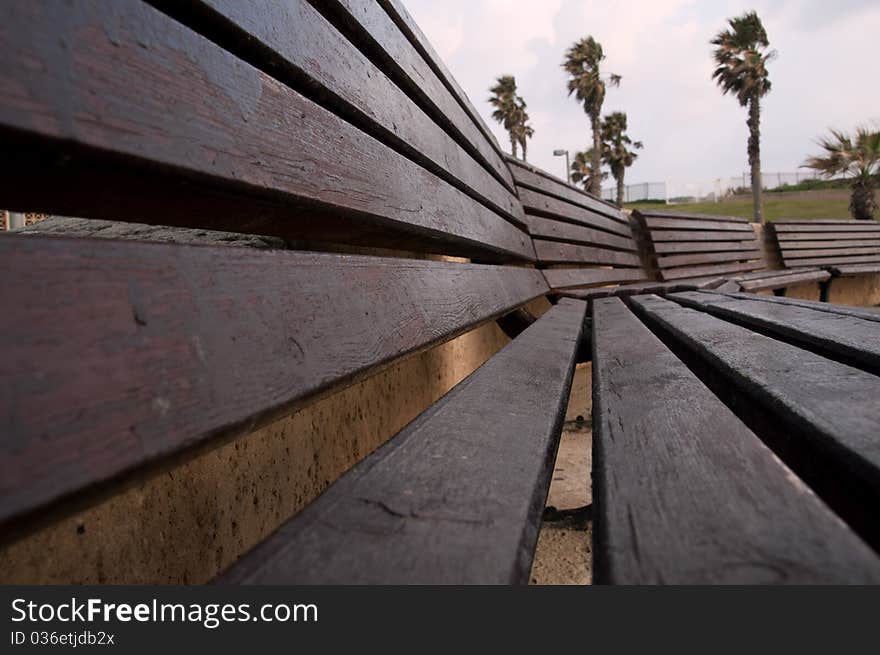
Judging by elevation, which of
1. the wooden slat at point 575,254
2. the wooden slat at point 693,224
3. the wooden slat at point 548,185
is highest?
the wooden slat at point 548,185

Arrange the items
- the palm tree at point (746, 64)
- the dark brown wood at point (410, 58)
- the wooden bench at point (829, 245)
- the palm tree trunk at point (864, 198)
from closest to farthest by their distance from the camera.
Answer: the dark brown wood at point (410, 58) < the wooden bench at point (829, 245) < the palm tree trunk at point (864, 198) < the palm tree at point (746, 64)

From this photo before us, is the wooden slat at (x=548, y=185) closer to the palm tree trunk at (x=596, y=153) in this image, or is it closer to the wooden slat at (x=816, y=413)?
the wooden slat at (x=816, y=413)

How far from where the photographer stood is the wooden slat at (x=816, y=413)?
0.53 meters

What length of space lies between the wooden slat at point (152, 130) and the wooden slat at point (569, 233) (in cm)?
252

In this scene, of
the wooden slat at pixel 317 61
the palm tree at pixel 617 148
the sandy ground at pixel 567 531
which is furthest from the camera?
the palm tree at pixel 617 148

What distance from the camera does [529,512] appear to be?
460mm

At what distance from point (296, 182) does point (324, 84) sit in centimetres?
26

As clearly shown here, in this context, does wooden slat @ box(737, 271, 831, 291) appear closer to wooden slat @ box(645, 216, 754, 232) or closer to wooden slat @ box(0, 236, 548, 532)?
wooden slat @ box(645, 216, 754, 232)

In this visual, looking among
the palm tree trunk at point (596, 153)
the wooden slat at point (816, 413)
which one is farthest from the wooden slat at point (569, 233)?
the palm tree trunk at point (596, 153)

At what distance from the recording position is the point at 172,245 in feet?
1.53

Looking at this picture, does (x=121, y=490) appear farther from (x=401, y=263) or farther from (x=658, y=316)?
(x=658, y=316)

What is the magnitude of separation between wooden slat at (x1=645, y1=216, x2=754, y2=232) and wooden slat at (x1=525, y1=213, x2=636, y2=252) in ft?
2.42

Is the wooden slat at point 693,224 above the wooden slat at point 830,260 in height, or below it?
above

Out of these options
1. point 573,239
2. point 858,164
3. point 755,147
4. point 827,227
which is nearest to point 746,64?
point 755,147
